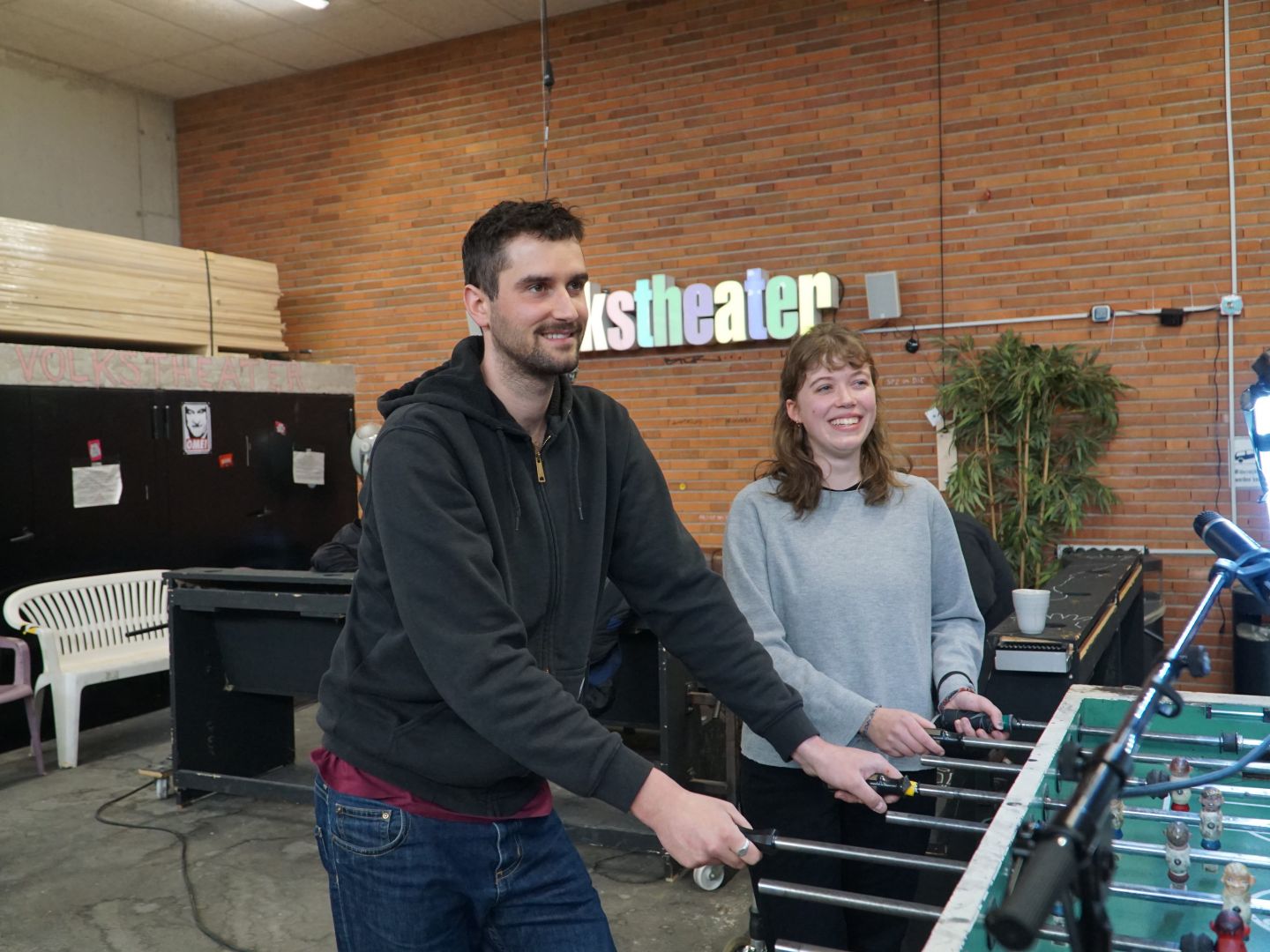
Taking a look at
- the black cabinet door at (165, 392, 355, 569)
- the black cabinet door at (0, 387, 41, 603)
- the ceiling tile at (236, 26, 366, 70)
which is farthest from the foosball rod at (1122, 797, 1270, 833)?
the ceiling tile at (236, 26, 366, 70)

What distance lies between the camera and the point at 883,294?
5941 millimetres

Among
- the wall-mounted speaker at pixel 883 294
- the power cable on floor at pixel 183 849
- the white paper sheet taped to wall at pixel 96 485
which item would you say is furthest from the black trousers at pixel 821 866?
the white paper sheet taped to wall at pixel 96 485

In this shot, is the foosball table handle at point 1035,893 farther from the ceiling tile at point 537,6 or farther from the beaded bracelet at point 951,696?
the ceiling tile at point 537,6

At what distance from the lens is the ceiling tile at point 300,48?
7.11 m

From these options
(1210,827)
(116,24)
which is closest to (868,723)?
(1210,827)

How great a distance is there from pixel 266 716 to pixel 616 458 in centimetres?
358

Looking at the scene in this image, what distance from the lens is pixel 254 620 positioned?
4.41 m

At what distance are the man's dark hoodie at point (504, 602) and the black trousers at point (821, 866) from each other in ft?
1.07

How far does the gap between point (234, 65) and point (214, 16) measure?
0.95 m

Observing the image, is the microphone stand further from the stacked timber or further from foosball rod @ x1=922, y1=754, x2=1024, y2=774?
the stacked timber

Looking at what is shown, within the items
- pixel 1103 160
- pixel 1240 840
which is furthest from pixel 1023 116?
pixel 1240 840

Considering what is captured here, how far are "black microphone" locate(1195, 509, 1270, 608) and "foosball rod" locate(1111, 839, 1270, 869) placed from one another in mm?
388

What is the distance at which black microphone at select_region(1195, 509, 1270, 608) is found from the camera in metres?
1.15

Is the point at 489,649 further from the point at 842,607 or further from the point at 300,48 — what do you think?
the point at 300,48
